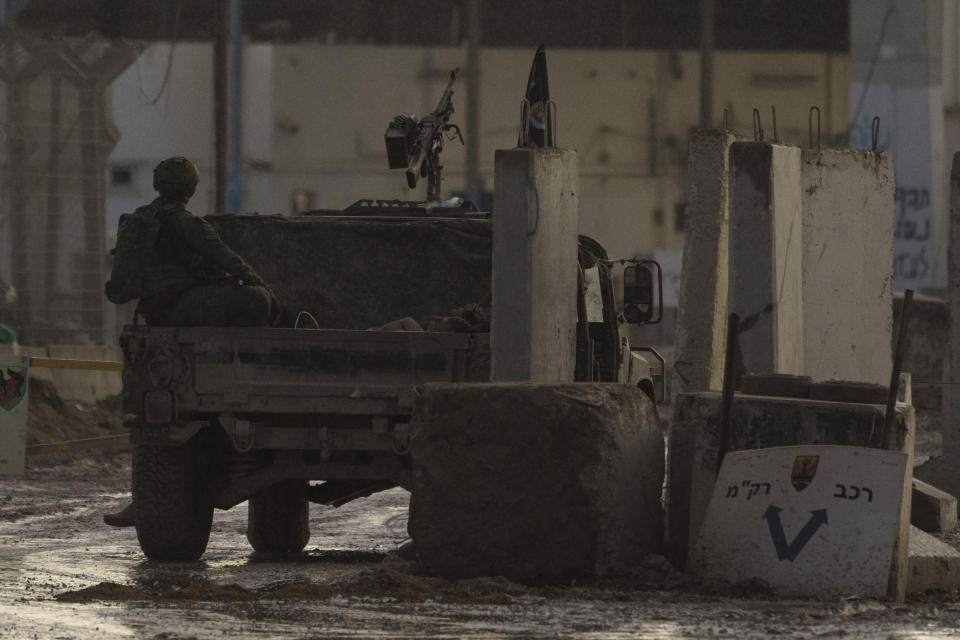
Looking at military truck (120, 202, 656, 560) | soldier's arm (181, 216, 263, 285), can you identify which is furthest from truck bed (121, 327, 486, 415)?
soldier's arm (181, 216, 263, 285)

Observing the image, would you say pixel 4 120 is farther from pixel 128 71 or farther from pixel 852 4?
pixel 852 4

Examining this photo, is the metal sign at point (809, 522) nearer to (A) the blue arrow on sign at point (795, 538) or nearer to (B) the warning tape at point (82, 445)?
(A) the blue arrow on sign at point (795, 538)

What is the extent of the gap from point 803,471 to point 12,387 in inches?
390

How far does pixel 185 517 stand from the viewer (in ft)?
35.8

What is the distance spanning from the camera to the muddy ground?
24.5ft

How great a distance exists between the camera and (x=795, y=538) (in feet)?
28.1

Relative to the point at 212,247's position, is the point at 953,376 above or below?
below

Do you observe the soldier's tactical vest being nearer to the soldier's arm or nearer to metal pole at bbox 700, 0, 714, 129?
the soldier's arm

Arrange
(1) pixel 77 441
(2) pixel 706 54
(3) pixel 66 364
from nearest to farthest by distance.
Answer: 1. (3) pixel 66 364
2. (1) pixel 77 441
3. (2) pixel 706 54

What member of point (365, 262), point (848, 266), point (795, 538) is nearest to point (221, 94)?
point (848, 266)

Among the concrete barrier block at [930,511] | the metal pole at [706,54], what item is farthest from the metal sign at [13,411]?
the metal pole at [706,54]

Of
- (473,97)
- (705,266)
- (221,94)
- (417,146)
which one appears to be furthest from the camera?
(473,97)

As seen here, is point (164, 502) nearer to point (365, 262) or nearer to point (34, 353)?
point (365, 262)

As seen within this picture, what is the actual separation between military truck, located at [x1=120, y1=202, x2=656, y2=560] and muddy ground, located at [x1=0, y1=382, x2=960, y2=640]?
0.42 metres
